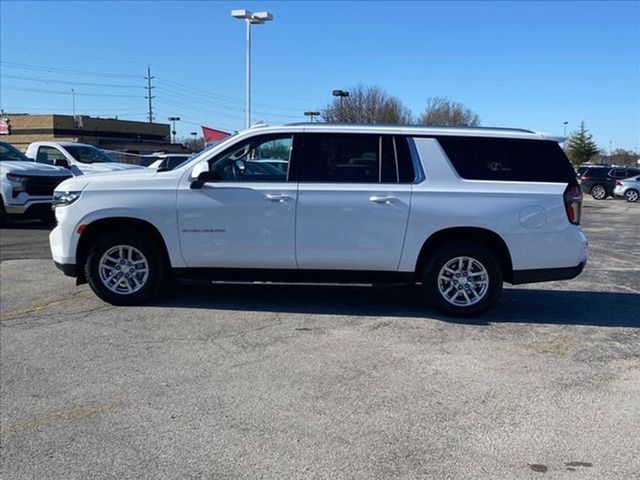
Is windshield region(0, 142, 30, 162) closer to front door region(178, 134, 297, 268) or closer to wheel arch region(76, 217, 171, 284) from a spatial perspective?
wheel arch region(76, 217, 171, 284)

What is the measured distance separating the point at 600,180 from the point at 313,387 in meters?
33.4

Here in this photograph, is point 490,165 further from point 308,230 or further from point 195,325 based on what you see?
point 195,325

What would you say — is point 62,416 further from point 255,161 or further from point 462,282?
point 462,282

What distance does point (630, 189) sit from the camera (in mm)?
31922

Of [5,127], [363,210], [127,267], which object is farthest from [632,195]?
[5,127]

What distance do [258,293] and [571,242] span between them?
3.68 metres

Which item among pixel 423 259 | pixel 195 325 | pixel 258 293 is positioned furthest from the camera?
pixel 258 293

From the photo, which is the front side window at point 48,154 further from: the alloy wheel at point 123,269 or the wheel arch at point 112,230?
the alloy wheel at point 123,269

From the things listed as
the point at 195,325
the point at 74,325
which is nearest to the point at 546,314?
the point at 195,325

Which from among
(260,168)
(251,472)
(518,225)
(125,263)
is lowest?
(251,472)

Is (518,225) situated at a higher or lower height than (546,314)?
higher

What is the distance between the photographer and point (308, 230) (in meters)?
6.51

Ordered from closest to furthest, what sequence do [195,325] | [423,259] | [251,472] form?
1. [251,472]
2. [195,325]
3. [423,259]

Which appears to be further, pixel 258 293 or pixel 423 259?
pixel 258 293
